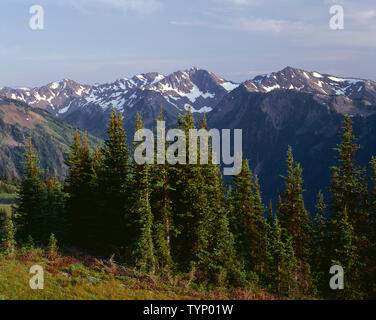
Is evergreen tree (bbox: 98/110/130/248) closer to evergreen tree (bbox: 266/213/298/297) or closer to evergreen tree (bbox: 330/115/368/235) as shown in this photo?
evergreen tree (bbox: 266/213/298/297)

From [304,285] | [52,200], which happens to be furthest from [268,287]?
[52,200]

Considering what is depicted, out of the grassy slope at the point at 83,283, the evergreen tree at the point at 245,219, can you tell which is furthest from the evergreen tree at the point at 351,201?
the grassy slope at the point at 83,283

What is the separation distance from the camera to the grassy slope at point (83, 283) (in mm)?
16844


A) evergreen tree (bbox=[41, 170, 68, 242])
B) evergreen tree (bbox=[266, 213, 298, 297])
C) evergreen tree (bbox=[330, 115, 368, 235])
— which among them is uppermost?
evergreen tree (bbox=[330, 115, 368, 235])

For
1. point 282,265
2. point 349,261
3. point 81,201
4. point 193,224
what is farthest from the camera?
point 81,201

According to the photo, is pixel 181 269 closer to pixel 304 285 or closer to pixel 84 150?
pixel 304 285

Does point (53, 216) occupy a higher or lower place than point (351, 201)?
lower

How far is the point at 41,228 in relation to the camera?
3797 centimetres

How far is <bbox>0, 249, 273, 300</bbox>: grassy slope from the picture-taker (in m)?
16.8

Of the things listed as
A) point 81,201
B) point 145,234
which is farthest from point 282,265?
point 81,201

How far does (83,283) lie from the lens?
18828 millimetres

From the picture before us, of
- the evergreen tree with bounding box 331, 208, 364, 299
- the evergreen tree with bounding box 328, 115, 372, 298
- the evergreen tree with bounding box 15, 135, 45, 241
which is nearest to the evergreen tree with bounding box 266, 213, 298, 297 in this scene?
the evergreen tree with bounding box 331, 208, 364, 299

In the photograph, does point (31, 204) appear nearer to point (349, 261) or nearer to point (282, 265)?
point (282, 265)

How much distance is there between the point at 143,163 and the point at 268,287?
17.2 m
